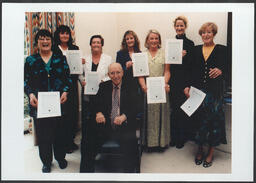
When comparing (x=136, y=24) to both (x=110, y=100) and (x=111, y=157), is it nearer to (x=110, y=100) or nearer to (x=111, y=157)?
(x=110, y=100)

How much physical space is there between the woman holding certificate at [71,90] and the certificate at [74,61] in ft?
0.08

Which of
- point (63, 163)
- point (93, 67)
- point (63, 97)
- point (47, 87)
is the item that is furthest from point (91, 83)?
point (63, 163)

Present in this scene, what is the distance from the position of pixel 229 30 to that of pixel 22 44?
1.68m

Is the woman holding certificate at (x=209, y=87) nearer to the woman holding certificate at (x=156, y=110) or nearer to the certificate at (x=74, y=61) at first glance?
the woman holding certificate at (x=156, y=110)

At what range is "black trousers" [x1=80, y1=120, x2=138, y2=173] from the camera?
216cm

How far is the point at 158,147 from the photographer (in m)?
2.32

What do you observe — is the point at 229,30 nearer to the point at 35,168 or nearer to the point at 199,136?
the point at 199,136

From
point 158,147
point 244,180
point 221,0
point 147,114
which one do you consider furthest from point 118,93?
point 244,180

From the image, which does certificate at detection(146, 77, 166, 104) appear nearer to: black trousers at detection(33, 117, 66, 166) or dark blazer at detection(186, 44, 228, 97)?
dark blazer at detection(186, 44, 228, 97)

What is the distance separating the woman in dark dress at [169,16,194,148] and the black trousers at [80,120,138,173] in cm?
37

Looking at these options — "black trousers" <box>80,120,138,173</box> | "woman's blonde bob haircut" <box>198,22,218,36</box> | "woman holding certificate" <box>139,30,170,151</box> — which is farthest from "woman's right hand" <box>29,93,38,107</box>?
"woman's blonde bob haircut" <box>198,22,218,36</box>

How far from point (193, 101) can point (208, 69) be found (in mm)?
285

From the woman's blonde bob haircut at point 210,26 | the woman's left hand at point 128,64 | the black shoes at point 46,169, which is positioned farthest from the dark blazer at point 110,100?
the woman's blonde bob haircut at point 210,26

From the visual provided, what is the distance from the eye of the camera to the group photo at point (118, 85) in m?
2.15
